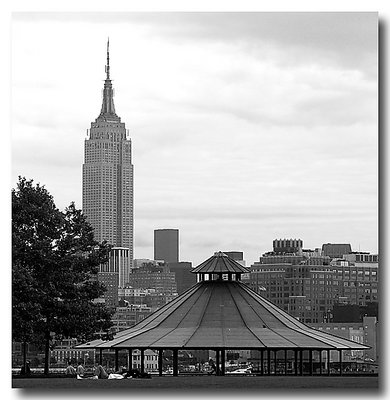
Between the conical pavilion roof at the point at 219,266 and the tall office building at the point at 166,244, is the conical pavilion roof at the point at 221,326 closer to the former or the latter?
the conical pavilion roof at the point at 219,266

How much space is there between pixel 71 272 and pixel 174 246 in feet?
16.9

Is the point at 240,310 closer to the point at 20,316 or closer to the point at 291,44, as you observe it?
the point at 20,316

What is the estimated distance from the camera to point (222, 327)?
39938 mm

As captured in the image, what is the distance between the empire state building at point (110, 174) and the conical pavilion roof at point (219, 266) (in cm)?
216

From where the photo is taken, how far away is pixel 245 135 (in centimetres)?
3491

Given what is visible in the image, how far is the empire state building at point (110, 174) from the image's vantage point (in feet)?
115

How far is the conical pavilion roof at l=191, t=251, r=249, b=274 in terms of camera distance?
41.4 metres

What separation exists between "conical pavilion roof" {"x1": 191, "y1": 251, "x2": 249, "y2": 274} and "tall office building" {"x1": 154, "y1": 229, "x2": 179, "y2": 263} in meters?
2.31

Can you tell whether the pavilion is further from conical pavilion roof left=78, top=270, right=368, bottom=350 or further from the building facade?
the building facade

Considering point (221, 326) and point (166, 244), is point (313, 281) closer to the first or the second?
point (221, 326)

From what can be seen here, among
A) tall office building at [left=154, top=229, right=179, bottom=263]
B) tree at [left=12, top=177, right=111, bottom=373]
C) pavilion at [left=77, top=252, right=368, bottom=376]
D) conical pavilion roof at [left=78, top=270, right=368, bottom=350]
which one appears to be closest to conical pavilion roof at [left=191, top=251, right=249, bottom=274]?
pavilion at [left=77, top=252, right=368, bottom=376]

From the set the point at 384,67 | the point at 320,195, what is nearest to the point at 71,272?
the point at 320,195

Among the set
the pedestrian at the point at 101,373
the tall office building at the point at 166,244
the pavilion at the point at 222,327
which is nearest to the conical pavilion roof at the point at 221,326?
the pavilion at the point at 222,327

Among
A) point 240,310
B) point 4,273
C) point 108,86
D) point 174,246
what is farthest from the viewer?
point 240,310
